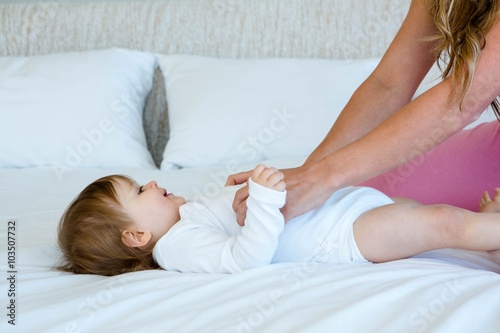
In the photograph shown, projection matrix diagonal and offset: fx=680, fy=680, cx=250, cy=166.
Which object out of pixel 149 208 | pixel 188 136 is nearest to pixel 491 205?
pixel 149 208

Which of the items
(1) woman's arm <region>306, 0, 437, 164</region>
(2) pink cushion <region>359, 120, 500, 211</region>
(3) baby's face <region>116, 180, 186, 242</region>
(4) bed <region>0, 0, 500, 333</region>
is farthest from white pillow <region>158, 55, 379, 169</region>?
(3) baby's face <region>116, 180, 186, 242</region>

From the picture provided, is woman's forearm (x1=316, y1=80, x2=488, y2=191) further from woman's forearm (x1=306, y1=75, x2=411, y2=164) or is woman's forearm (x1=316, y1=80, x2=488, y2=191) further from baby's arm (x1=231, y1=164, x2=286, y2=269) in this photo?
woman's forearm (x1=306, y1=75, x2=411, y2=164)

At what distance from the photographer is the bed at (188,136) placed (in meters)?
1.04

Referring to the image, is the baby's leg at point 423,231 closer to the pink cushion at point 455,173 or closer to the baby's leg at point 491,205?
the baby's leg at point 491,205

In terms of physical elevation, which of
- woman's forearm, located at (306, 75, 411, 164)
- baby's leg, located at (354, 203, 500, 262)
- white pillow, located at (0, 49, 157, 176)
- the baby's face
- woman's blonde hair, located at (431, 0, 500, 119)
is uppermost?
woman's blonde hair, located at (431, 0, 500, 119)

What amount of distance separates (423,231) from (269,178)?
11.5 inches

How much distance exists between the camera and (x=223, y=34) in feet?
8.38

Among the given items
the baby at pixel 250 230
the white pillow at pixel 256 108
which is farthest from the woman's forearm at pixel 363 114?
the white pillow at pixel 256 108

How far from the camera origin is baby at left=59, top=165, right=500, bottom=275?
1.20 metres

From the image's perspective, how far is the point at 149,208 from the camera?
4.58 feet

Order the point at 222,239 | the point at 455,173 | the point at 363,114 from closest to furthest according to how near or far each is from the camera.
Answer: the point at 222,239
the point at 363,114
the point at 455,173

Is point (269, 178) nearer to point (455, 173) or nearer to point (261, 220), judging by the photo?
point (261, 220)

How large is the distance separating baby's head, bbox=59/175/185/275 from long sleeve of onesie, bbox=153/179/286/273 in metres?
0.05

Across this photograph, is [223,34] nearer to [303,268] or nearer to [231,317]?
[303,268]
